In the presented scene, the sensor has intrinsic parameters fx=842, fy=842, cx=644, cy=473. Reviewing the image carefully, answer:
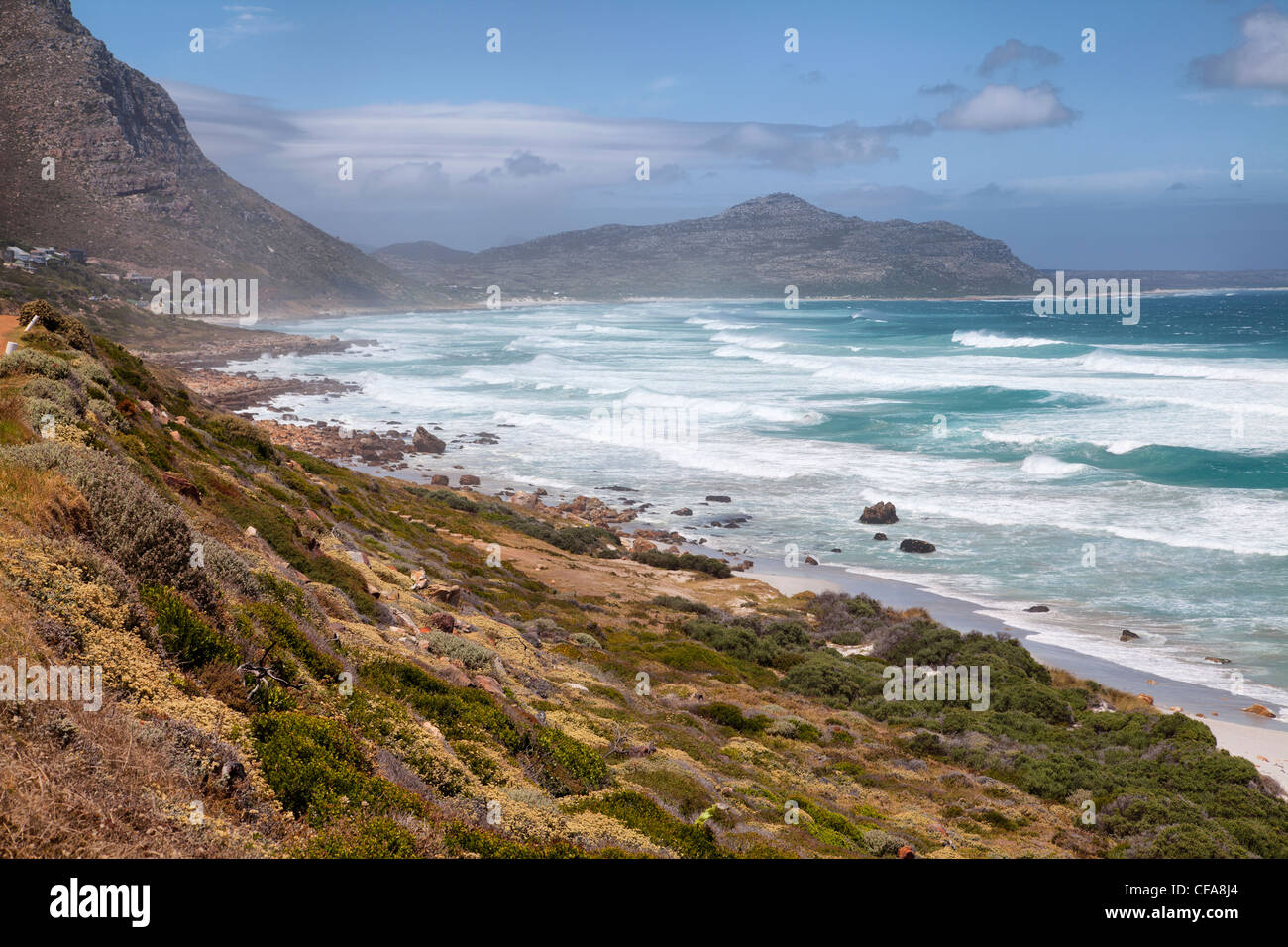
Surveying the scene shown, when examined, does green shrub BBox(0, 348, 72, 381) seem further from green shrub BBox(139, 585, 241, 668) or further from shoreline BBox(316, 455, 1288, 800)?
shoreline BBox(316, 455, 1288, 800)

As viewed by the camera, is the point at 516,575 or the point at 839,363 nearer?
the point at 516,575

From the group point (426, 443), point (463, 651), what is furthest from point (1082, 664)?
point (426, 443)

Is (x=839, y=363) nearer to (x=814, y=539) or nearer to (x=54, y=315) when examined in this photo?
(x=814, y=539)

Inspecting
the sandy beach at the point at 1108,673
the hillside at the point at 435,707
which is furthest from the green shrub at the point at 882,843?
the sandy beach at the point at 1108,673

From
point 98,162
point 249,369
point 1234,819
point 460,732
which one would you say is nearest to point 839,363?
point 249,369

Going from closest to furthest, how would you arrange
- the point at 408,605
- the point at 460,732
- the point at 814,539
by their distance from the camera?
1. the point at 460,732
2. the point at 408,605
3. the point at 814,539
